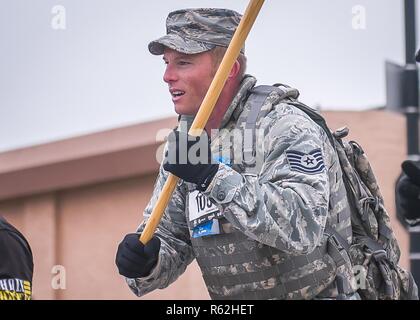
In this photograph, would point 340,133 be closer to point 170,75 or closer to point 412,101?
point 170,75

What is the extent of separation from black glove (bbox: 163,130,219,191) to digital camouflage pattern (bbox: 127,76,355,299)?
32 millimetres

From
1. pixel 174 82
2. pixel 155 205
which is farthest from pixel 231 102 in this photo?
pixel 155 205

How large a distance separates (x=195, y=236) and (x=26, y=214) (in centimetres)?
615

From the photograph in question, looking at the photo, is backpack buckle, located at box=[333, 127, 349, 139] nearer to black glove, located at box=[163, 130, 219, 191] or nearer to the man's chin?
the man's chin

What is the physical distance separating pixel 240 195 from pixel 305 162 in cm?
26

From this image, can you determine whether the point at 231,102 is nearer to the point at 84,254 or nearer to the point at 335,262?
the point at 335,262

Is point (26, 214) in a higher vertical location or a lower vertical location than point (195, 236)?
lower

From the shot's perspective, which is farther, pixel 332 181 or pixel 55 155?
pixel 55 155

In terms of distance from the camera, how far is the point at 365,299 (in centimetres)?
390

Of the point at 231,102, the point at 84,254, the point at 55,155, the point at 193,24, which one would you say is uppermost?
the point at 193,24

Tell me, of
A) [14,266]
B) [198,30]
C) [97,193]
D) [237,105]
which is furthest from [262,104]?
[97,193]

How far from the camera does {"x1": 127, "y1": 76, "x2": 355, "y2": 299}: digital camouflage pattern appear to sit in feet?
11.5

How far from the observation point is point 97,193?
9.54 metres

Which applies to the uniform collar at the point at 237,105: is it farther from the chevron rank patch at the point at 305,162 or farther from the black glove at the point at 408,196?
the black glove at the point at 408,196
